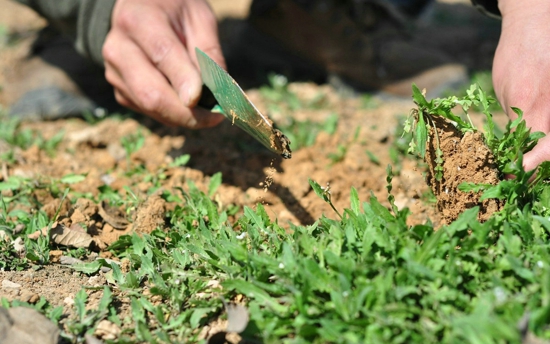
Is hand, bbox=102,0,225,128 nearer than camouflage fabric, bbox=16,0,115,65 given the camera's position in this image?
Yes

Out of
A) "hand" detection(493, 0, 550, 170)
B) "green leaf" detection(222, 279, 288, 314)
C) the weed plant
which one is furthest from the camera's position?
"hand" detection(493, 0, 550, 170)

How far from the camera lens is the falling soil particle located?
2.05 metres

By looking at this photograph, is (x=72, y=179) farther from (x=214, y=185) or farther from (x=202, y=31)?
(x=202, y=31)

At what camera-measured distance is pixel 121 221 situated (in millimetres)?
2518

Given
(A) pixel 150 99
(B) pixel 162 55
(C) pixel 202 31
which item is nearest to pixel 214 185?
(A) pixel 150 99

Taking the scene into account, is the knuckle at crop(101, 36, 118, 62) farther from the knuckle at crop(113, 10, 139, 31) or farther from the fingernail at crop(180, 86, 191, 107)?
the fingernail at crop(180, 86, 191, 107)

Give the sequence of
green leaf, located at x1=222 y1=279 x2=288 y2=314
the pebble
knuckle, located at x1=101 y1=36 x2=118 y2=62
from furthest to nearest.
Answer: knuckle, located at x1=101 y1=36 x2=118 y2=62
the pebble
green leaf, located at x1=222 y1=279 x2=288 y2=314

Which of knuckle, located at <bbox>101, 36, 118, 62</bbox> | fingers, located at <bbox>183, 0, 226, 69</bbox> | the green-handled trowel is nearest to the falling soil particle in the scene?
the green-handled trowel

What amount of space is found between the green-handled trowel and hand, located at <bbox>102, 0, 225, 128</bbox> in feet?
0.59

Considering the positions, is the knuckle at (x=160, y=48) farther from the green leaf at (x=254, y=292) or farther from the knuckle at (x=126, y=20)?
the green leaf at (x=254, y=292)

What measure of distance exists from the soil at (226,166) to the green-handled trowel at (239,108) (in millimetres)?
115

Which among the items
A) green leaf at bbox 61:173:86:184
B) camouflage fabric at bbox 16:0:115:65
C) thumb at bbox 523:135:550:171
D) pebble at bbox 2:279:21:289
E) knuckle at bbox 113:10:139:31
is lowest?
green leaf at bbox 61:173:86:184

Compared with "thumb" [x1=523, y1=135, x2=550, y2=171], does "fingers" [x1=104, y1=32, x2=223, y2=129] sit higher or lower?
lower

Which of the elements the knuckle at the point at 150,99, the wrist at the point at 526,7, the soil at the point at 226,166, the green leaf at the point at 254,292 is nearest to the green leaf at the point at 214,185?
the soil at the point at 226,166
